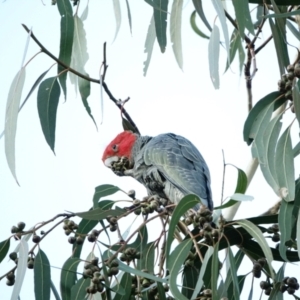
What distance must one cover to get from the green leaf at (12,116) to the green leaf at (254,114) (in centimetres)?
83

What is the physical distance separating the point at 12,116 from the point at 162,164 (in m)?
1.39

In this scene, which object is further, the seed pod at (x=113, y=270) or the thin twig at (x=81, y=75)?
the thin twig at (x=81, y=75)

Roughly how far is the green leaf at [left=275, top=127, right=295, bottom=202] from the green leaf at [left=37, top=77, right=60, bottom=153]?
904 mm

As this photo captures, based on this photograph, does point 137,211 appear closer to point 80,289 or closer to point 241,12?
point 80,289

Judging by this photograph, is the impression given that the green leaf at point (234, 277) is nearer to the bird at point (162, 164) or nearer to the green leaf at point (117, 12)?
the bird at point (162, 164)

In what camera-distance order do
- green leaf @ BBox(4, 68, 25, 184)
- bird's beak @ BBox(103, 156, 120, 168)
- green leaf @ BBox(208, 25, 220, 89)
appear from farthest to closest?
bird's beak @ BBox(103, 156, 120, 168) < green leaf @ BBox(208, 25, 220, 89) < green leaf @ BBox(4, 68, 25, 184)

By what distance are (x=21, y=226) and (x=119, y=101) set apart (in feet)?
3.04

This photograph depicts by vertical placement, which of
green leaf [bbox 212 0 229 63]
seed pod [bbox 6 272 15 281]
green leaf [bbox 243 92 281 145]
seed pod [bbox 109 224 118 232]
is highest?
green leaf [bbox 212 0 229 63]

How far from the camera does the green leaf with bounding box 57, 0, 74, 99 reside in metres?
2.99

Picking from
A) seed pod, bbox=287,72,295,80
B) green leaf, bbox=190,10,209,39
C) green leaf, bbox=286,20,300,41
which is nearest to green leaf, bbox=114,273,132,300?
seed pod, bbox=287,72,295,80

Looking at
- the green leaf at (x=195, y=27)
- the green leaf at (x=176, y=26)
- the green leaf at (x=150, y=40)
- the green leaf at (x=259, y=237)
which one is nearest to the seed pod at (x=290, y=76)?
the green leaf at (x=259, y=237)

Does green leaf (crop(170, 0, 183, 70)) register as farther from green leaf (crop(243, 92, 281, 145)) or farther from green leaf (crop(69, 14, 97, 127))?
green leaf (crop(243, 92, 281, 145))

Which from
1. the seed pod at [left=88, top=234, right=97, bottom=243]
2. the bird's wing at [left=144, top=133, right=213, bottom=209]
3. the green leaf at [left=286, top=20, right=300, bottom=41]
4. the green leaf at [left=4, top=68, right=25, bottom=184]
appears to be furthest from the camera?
the bird's wing at [left=144, top=133, right=213, bottom=209]

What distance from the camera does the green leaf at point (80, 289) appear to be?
2605mm
